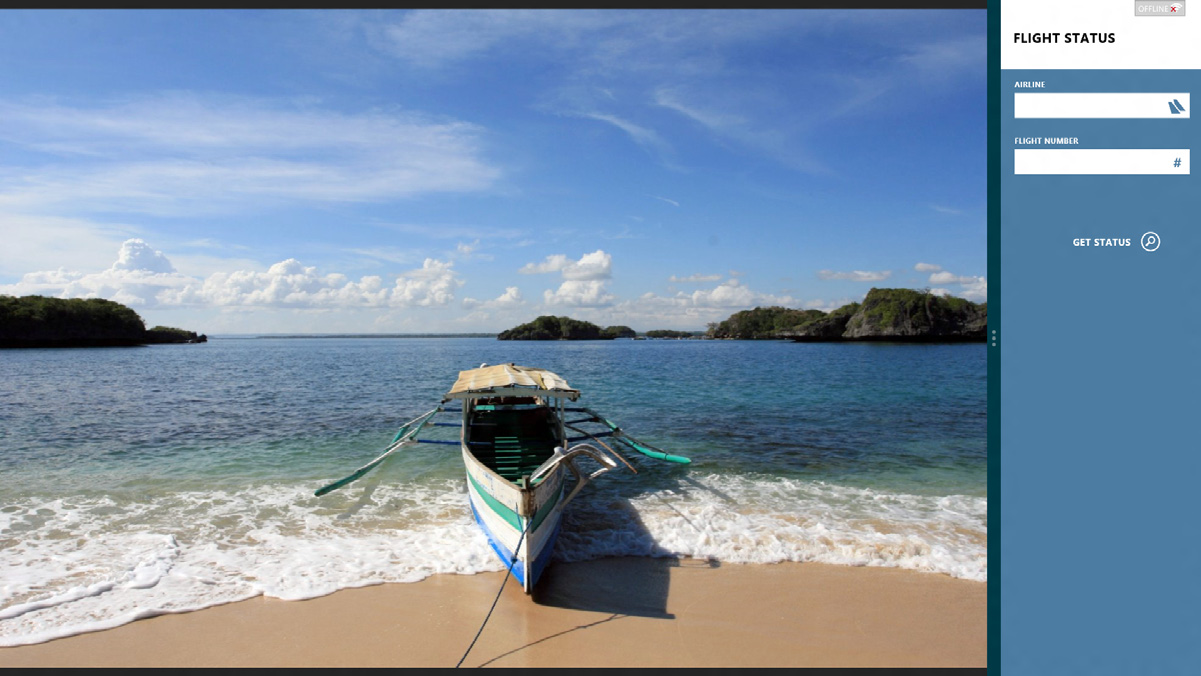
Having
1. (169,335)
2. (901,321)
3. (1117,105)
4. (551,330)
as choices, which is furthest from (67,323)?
(901,321)

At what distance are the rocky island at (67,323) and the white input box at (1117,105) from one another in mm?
141902

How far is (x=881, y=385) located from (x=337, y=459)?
3345cm

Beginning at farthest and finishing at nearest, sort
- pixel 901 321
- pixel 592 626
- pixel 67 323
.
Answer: pixel 901 321
pixel 67 323
pixel 592 626

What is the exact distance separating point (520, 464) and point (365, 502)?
403 centimetres

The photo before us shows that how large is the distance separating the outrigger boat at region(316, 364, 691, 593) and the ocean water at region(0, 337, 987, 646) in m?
0.92

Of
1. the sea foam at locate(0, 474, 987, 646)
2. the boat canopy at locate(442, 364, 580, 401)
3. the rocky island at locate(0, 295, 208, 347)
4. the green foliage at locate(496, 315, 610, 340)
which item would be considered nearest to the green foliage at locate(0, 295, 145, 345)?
the rocky island at locate(0, 295, 208, 347)

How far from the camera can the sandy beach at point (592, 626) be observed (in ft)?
22.6

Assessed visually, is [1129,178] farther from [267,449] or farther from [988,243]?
[267,449]

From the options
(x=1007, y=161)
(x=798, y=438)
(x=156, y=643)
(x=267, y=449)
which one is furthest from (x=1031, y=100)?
(x=267, y=449)

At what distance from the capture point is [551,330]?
166 metres

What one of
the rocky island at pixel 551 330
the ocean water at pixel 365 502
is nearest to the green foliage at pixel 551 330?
the rocky island at pixel 551 330

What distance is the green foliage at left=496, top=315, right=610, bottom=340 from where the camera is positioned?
536 feet

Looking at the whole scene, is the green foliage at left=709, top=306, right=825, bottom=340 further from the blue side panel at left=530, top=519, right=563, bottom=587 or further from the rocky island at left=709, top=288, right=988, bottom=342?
the blue side panel at left=530, top=519, right=563, bottom=587

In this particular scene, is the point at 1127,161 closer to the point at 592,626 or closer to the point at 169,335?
the point at 592,626
